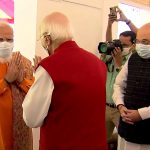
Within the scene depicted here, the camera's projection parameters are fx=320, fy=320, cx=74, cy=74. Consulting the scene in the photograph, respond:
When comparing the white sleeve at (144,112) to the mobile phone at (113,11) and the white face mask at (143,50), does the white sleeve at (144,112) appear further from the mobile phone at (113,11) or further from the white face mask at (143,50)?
the mobile phone at (113,11)

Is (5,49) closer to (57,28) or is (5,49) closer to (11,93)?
(11,93)

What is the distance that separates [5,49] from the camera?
215cm

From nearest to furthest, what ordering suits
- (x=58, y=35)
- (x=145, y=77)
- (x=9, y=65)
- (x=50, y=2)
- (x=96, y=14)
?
(x=58, y=35) < (x=9, y=65) < (x=145, y=77) < (x=50, y=2) < (x=96, y=14)

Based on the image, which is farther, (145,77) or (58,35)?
(145,77)

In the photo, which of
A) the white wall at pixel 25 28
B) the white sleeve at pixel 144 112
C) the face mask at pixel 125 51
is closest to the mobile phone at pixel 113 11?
the face mask at pixel 125 51

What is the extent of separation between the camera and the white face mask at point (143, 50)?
2.33 meters

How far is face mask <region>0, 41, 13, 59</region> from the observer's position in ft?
7.01

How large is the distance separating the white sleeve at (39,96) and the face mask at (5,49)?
1.89 ft

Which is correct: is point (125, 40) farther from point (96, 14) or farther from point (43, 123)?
point (43, 123)

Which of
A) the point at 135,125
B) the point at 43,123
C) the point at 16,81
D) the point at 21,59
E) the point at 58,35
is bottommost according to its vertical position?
the point at 135,125

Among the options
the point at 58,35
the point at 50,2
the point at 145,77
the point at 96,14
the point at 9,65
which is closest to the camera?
the point at 58,35

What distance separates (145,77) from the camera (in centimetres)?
230

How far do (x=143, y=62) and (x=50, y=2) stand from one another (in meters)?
1.10

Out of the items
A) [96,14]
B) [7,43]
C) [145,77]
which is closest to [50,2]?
[96,14]
